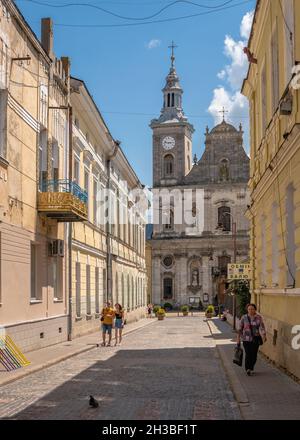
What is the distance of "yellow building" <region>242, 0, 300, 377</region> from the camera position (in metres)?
12.8

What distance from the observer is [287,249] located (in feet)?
46.4

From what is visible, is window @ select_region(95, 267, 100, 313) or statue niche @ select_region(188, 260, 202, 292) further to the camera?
statue niche @ select_region(188, 260, 202, 292)

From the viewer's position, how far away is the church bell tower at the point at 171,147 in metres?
77.9

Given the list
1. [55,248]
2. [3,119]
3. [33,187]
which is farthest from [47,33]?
[55,248]

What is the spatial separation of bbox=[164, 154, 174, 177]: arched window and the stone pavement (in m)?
59.3

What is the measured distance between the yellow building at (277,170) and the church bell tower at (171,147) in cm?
5661

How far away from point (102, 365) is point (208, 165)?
61.6 meters

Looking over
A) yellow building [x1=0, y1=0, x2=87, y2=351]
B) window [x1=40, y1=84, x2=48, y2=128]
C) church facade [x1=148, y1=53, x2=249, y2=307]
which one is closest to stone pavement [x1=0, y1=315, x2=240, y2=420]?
yellow building [x1=0, y1=0, x2=87, y2=351]

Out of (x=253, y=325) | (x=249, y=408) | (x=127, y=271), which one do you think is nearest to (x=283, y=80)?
(x=253, y=325)

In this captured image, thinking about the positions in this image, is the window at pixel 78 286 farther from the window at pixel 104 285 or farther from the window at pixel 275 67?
the window at pixel 275 67

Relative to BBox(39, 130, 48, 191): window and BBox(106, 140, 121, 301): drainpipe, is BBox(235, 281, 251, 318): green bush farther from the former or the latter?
BBox(39, 130, 48, 191): window

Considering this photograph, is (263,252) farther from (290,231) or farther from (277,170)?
(290,231)

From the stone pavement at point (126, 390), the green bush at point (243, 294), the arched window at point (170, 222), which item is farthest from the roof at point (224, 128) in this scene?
the stone pavement at point (126, 390)

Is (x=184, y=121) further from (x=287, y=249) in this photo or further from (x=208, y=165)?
(x=287, y=249)
